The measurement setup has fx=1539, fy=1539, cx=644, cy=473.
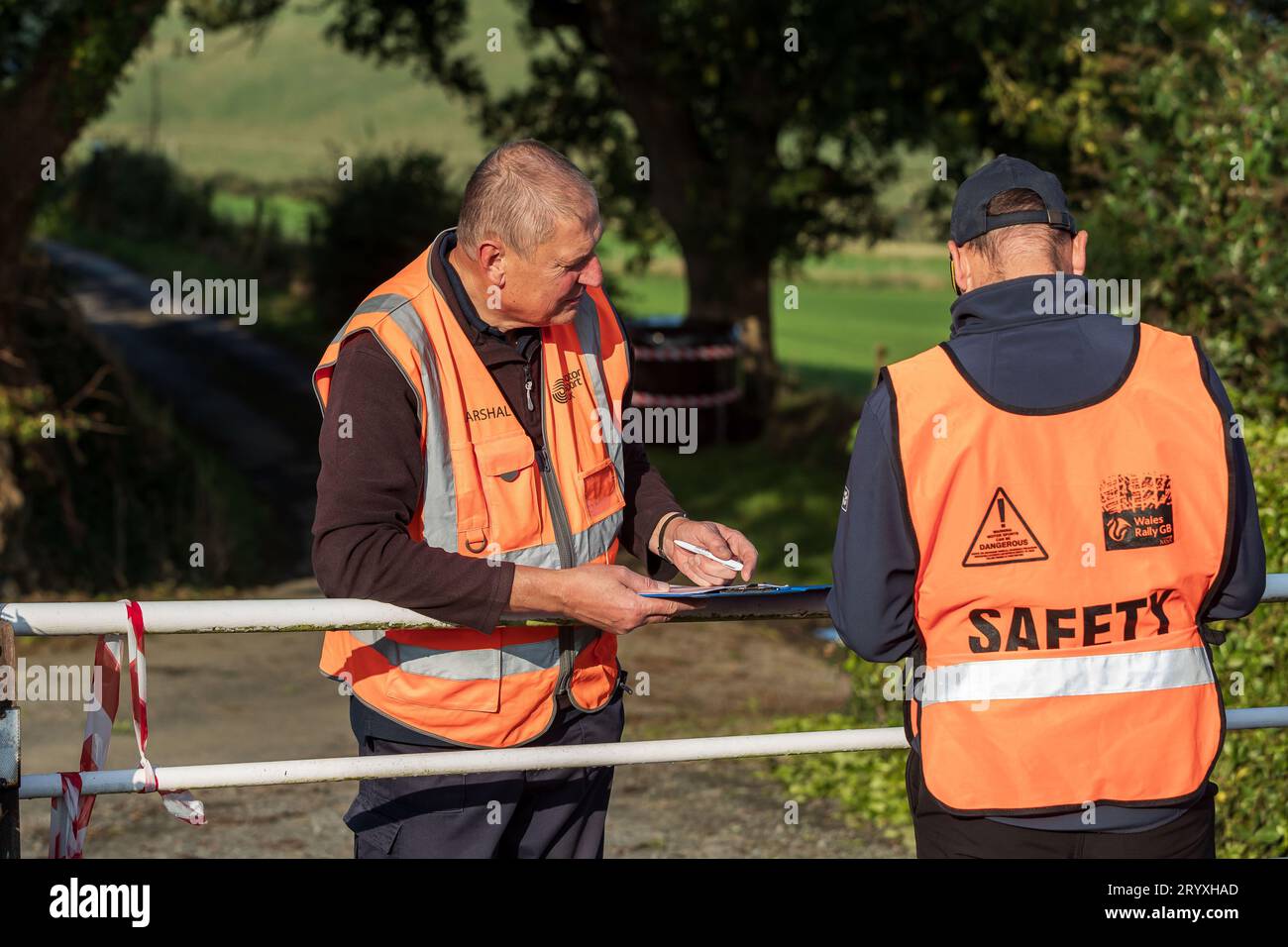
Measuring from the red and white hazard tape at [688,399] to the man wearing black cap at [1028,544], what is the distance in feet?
58.0

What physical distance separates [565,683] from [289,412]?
19.6 m

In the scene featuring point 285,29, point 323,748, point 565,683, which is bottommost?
point 323,748

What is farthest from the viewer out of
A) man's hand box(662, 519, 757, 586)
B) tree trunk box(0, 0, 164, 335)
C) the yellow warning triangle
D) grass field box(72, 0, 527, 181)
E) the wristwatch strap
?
grass field box(72, 0, 527, 181)

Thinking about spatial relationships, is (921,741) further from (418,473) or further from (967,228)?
(418,473)

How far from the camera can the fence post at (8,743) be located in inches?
113

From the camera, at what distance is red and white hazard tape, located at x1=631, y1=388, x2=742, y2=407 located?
20484 millimetres

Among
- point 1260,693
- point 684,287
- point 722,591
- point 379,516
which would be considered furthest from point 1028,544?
point 684,287

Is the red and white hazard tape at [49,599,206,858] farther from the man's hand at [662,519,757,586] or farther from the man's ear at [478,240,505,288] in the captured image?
the man's hand at [662,519,757,586]

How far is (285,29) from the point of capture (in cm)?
16312

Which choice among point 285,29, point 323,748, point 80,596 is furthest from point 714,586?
point 285,29

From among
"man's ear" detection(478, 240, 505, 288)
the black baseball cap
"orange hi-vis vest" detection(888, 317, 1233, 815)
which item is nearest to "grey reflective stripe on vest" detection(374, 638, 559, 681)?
"man's ear" detection(478, 240, 505, 288)

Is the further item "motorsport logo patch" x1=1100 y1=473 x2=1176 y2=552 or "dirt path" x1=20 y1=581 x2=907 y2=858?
"dirt path" x1=20 y1=581 x2=907 y2=858

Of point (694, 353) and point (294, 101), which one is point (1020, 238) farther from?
point (294, 101)
